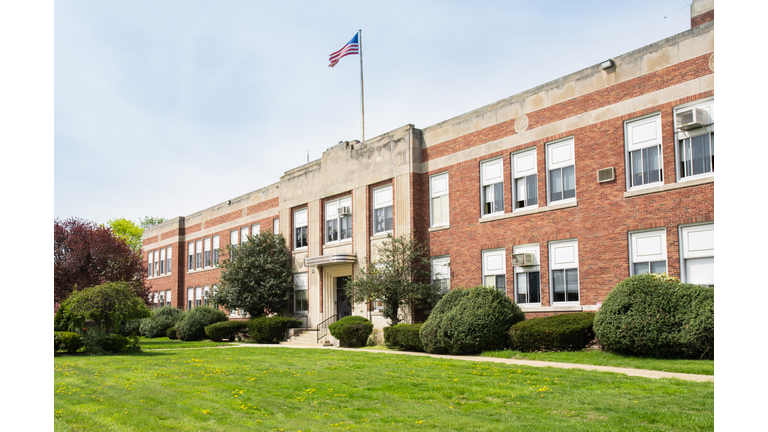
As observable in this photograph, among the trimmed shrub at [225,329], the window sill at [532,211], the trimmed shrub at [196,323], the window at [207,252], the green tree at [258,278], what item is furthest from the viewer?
the window at [207,252]

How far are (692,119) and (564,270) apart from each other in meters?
6.19

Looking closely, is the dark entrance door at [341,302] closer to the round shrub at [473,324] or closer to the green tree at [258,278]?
the green tree at [258,278]

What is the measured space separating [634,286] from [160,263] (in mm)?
43430

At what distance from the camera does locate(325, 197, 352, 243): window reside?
29938 mm

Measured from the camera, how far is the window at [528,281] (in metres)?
21.4

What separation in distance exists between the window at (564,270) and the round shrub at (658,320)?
3.60 m

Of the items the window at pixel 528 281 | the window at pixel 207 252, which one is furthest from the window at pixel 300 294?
the window at pixel 528 281

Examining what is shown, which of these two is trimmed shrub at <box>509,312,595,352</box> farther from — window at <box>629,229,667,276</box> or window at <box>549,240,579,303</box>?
window at <box>629,229,667,276</box>

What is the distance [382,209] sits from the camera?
27688 mm

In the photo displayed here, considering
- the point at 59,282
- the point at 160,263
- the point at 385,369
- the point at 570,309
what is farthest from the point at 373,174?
the point at 160,263

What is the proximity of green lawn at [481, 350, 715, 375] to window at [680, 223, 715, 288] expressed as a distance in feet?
10.6

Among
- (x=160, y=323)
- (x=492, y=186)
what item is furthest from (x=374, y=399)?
(x=160, y=323)

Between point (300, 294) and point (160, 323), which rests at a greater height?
point (300, 294)

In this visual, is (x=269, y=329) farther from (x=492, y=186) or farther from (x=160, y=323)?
(x=492, y=186)
